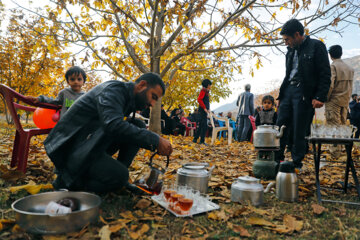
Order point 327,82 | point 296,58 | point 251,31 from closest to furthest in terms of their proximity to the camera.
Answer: point 327,82
point 296,58
point 251,31

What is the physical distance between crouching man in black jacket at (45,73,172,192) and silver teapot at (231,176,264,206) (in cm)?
84

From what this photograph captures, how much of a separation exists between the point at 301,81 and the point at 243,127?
6089 mm

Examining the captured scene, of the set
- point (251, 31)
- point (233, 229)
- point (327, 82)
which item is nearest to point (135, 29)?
point (251, 31)

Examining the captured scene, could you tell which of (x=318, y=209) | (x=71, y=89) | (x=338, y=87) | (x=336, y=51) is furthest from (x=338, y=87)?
(x=71, y=89)

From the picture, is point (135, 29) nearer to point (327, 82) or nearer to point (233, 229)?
point (327, 82)

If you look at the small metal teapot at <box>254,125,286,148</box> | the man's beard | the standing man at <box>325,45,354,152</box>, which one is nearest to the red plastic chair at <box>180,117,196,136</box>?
the standing man at <box>325,45,354,152</box>

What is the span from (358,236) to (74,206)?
6.89 ft

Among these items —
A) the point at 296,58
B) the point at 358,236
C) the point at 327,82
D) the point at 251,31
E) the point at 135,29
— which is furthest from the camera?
the point at 135,29

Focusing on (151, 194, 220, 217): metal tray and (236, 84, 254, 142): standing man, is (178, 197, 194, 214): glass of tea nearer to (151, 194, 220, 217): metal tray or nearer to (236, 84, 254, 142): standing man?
(151, 194, 220, 217): metal tray

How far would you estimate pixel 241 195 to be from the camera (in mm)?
2324

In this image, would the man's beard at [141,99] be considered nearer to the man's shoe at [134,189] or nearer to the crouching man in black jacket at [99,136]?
the crouching man in black jacket at [99,136]

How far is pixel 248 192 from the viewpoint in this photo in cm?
229

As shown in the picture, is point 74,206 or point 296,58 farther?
point 296,58

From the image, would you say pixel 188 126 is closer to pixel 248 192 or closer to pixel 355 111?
pixel 355 111
